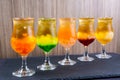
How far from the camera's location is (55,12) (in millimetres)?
1277

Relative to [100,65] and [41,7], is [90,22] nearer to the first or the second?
[100,65]

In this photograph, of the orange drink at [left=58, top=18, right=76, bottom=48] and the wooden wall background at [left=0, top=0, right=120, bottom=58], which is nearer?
the orange drink at [left=58, top=18, right=76, bottom=48]

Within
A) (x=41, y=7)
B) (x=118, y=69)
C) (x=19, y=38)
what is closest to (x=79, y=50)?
(x=41, y=7)

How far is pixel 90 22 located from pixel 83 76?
273 millimetres

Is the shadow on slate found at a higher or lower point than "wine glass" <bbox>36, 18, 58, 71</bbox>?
lower

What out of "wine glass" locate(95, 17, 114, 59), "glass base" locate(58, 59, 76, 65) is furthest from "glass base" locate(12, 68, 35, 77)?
"wine glass" locate(95, 17, 114, 59)

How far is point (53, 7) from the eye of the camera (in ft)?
4.16

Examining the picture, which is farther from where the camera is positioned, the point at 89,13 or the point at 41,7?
the point at 89,13

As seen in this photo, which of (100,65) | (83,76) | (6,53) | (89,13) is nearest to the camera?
(83,76)

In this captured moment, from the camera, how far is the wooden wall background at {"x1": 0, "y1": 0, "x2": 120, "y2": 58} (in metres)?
1.19

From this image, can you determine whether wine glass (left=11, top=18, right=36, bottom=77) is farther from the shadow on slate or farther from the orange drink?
the orange drink

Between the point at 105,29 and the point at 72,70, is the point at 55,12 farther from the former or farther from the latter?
the point at 72,70

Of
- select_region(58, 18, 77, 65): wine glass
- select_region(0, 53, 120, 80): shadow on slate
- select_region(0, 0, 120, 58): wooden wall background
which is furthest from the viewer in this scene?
select_region(0, 0, 120, 58): wooden wall background

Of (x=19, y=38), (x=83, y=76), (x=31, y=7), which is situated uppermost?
(x=31, y=7)
